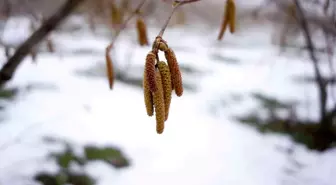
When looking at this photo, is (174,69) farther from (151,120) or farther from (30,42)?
(151,120)

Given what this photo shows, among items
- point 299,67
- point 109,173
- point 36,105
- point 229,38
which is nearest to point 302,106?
point 299,67

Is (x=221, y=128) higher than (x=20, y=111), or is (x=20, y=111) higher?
(x=20, y=111)

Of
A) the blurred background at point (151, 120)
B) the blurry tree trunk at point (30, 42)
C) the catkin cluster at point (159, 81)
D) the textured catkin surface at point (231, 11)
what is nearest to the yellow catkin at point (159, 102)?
the catkin cluster at point (159, 81)

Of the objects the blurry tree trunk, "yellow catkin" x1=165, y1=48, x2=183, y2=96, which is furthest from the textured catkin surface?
the blurry tree trunk

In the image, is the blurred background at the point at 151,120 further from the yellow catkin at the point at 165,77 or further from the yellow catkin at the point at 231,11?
the yellow catkin at the point at 165,77

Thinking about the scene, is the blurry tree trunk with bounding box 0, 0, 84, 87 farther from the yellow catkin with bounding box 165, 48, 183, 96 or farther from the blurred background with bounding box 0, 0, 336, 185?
the yellow catkin with bounding box 165, 48, 183, 96

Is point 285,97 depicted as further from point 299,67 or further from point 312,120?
point 299,67

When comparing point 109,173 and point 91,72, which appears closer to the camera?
point 109,173
